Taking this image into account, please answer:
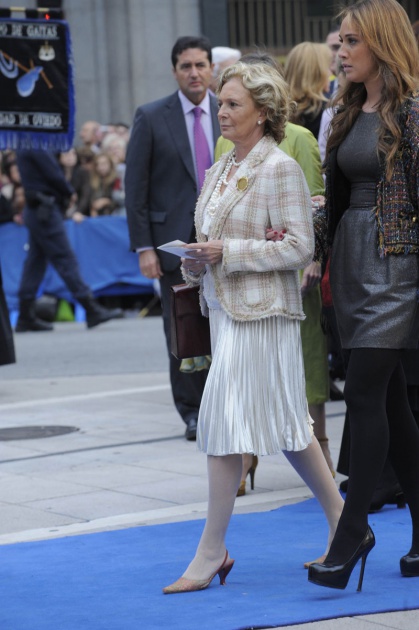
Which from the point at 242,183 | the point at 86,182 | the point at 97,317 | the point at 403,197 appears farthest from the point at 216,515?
the point at 86,182

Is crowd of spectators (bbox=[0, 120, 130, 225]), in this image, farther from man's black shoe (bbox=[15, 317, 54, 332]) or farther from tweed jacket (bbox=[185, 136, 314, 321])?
tweed jacket (bbox=[185, 136, 314, 321])

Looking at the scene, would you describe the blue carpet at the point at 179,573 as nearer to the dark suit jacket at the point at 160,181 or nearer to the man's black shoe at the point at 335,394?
the dark suit jacket at the point at 160,181

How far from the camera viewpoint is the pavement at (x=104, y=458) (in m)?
5.88

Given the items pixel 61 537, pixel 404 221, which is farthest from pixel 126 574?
pixel 404 221

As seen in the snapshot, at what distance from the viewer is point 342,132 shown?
15.5 feet

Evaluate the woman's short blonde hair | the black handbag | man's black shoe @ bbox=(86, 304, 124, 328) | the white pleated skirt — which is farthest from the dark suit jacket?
man's black shoe @ bbox=(86, 304, 124, 328)

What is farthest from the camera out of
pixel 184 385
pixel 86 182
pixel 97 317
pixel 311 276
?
pixel 86 182

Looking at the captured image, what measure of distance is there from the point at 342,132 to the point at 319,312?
5.81 ft

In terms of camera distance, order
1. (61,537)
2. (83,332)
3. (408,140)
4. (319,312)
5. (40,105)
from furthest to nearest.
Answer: (83,332)
(40,105)
(319,312)
(61,537)
(408,140)

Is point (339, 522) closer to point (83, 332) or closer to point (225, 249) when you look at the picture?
point (225, 249)

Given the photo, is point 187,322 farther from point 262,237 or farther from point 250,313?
point 262,237

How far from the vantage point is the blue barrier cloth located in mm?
15578

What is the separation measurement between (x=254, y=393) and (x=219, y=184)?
0.75 m

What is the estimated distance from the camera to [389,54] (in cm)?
460
